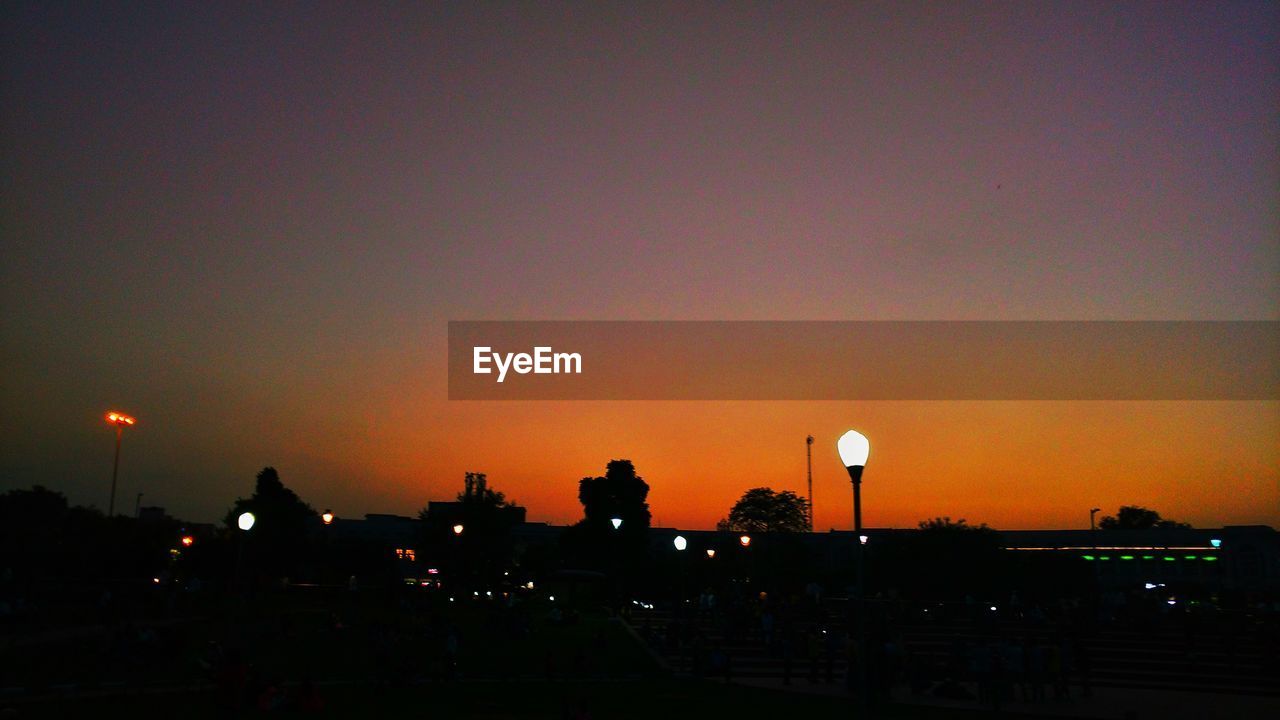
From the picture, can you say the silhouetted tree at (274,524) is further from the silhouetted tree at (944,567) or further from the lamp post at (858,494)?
the lamp post at (858,494)

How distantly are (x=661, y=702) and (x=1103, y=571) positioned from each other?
80.3 meters

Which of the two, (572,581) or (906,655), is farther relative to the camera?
(572,581)

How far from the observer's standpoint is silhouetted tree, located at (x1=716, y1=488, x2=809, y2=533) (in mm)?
117000

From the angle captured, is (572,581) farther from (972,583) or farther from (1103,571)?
(1103,571)

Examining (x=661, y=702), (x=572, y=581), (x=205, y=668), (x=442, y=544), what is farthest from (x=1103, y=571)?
(x=205, y=668)

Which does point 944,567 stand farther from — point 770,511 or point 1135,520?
point 1135,520

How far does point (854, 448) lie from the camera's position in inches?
419

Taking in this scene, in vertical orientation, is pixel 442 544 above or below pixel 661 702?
above

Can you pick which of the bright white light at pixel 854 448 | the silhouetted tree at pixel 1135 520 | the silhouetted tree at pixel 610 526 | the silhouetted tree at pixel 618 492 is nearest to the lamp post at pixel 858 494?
the bright white light at pixel 854 448

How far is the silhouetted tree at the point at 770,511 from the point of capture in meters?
117

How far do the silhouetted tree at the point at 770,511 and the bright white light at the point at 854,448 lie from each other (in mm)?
106581

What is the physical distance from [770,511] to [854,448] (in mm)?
109842

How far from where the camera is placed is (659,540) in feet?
408

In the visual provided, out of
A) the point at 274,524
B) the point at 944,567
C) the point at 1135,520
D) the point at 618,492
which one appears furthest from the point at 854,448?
the point at 1135,520
